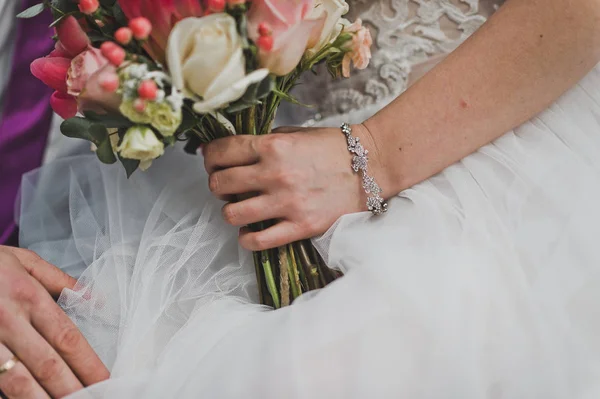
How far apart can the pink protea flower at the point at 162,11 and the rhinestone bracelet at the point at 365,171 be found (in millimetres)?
278

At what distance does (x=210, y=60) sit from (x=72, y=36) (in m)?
0.18

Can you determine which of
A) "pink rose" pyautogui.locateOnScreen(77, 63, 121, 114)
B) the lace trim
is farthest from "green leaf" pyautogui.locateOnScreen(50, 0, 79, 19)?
the lace trim

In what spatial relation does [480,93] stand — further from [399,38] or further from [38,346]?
[38,346]

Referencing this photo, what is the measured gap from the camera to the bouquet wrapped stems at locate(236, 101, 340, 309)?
0.77 meters

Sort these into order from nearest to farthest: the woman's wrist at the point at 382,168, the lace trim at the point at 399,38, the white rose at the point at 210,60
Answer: the white rose at the point at 210,60 → the woman's wrist at the point at 382,168 → the lace trim at the point at 399,38

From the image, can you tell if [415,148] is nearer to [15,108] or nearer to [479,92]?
[479,92]

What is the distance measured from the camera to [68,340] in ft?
2.33

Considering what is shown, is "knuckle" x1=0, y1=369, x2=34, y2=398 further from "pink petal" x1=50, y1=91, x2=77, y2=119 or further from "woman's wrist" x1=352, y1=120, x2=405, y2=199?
"woman's wrist" x1=352, y1=120, x2=405, y2=199

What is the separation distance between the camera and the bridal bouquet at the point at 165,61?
0.61 metres

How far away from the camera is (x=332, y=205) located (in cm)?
79

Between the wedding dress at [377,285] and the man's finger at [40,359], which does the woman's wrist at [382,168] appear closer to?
the wedding dress at [377,285]

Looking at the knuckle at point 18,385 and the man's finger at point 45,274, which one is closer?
the knuckle at point 18,385

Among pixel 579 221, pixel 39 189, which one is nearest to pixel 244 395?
pixel 579 221

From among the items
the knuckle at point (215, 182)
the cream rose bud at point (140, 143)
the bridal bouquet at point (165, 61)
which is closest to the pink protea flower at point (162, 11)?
the bridal bouquet at point (165, 61)
